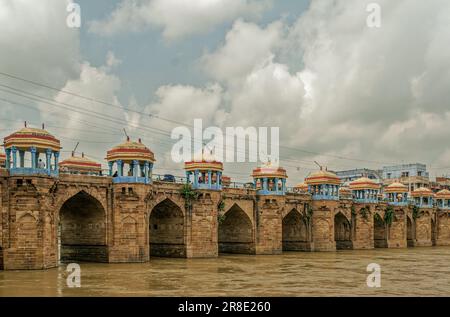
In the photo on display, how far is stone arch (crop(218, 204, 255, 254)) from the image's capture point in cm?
4653

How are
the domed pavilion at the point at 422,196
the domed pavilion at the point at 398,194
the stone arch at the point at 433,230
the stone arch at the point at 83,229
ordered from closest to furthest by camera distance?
the stone arch at the point at 83,229 → the domed pavilion at the point at 398,194 → the domed pavilion at the point at 422,196 → the stone arch at the point at 433,230

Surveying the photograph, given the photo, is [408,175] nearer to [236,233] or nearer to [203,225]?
[236,233]

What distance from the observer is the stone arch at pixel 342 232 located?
5747 cm

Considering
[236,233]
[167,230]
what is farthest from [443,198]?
[167,230]

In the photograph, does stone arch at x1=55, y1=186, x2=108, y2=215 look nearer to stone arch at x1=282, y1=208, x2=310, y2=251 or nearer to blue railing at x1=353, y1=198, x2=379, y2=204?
stone arch at x1=282, y1=208, x2=310, y2=251

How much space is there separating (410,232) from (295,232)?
23129 mm

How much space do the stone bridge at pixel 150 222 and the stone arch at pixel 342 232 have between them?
104 mm

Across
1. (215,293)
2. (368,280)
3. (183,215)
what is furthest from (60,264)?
(368,280)

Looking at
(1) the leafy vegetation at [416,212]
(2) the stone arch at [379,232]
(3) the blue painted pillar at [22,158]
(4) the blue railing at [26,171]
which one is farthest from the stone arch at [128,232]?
(1) the leafy vegetation at [416,212]

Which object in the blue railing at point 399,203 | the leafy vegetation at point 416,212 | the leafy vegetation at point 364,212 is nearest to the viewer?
the leafy vegetation at point 364,212

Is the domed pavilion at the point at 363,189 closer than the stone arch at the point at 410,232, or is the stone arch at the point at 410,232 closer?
the domed pavilion at the point at 363,189

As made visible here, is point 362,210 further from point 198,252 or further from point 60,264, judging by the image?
point 60,264

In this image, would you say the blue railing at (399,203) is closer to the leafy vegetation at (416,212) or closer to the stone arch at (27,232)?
the leafy vegetation at (416,212)

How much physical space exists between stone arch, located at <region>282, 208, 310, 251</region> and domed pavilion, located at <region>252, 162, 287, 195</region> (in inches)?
175
